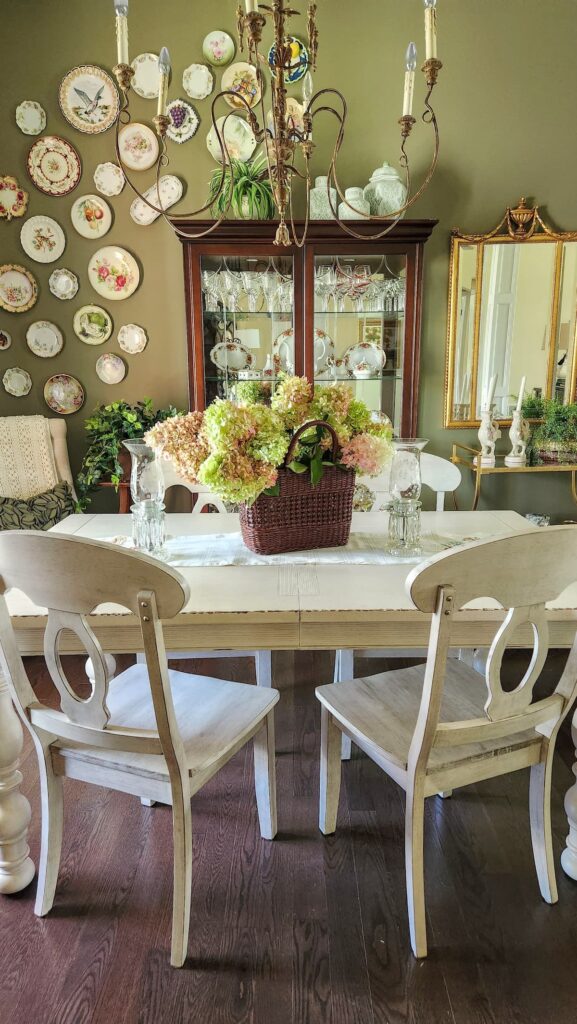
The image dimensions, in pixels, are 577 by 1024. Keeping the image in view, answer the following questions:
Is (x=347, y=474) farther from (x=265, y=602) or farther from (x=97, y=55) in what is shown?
(x=97, y=55)

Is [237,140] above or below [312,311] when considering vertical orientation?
above

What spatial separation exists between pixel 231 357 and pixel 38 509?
3.64 ft

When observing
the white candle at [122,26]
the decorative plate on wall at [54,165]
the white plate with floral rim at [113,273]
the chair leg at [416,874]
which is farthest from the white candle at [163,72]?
the decorative plate on wall at [54,165]

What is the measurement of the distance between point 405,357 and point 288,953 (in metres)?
2.41

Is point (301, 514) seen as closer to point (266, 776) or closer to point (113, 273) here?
point (266, 776)

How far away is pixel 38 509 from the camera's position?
2.92 meters

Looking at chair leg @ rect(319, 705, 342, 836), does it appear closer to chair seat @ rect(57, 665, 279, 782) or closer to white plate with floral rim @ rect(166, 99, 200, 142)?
chair seat @ rect(57, 665, 279, 782)

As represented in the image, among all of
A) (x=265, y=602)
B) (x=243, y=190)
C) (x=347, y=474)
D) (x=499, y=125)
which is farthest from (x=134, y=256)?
(x=265, y=602)

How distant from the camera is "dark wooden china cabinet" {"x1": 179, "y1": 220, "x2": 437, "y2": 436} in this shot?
2.90 meters

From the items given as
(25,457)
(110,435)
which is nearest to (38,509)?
(25,457)

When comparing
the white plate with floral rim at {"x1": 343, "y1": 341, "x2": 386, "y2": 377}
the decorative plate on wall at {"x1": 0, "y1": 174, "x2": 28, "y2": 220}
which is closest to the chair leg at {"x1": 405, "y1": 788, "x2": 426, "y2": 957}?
the white plate with floral rim at {"x1": 343, "y1": 341, "x2": 386, "y2": 377}

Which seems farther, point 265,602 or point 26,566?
point 265,602

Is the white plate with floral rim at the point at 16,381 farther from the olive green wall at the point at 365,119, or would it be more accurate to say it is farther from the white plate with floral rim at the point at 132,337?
the white plate with floral rim at the point at 132,337

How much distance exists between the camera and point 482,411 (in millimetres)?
3283
